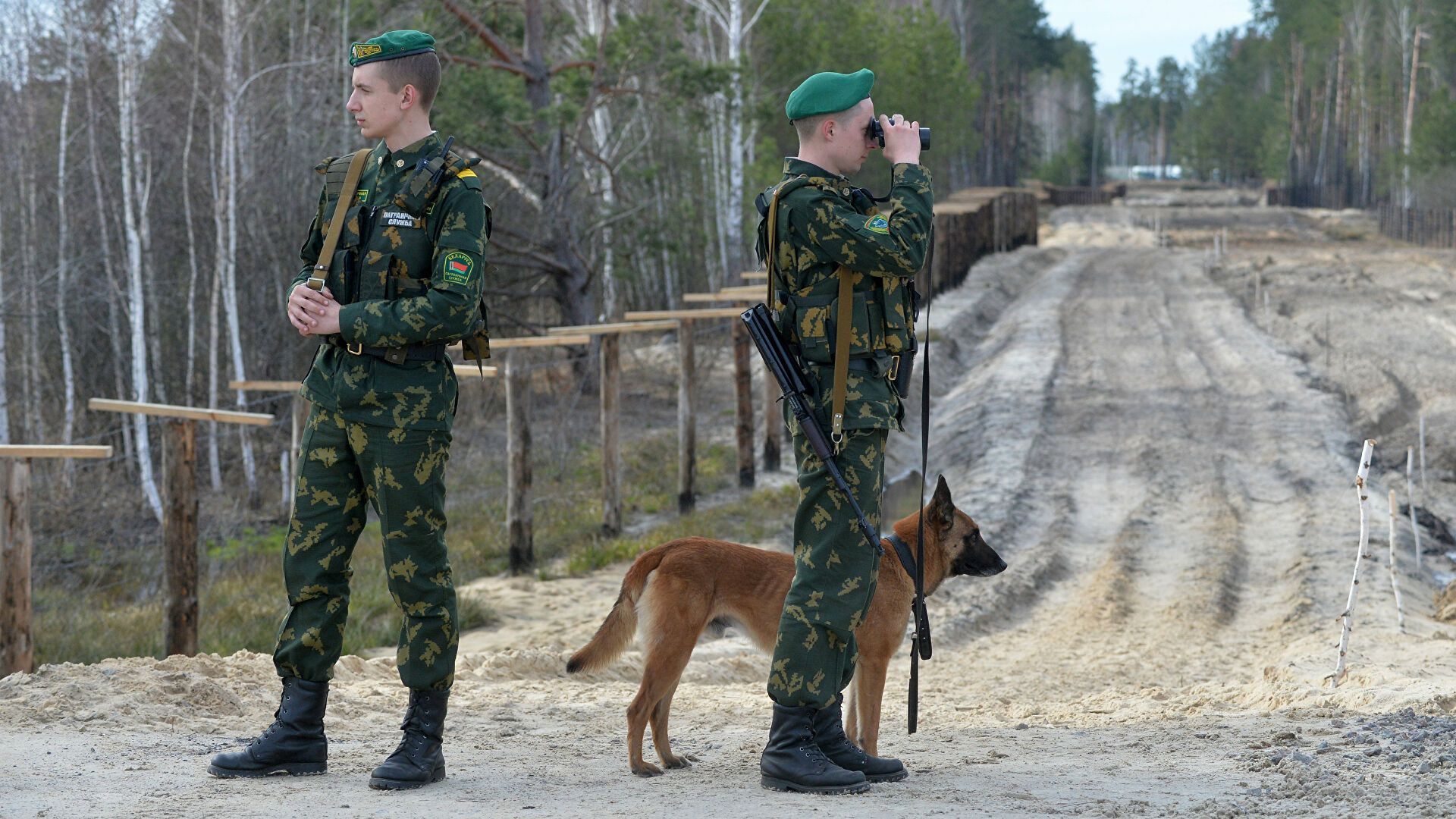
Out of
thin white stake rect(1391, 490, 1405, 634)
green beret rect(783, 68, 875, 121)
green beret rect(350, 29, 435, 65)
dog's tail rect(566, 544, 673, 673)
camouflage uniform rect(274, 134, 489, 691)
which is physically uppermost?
green beret rect(350, 29, 435, 65)

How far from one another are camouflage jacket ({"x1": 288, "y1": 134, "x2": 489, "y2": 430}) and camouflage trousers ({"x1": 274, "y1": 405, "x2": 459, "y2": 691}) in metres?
0.08

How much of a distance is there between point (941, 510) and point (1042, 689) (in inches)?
109

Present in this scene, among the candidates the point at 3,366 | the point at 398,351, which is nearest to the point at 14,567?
the point at 398,351

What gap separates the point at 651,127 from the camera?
23.8 meters

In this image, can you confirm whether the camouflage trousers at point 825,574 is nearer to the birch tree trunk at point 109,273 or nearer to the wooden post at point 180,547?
the wooden post at point 180,547

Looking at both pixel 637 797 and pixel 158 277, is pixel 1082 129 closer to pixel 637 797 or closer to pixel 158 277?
pixel 158 277

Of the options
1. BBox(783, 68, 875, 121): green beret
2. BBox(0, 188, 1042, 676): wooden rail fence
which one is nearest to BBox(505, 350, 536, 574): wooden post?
BBox(0, 188, 1042, 676): wooden rail fence

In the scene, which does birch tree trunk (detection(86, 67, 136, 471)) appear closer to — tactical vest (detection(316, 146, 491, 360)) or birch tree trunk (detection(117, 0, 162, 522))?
birch tree trunk (detection(117, 0, 162, 522))

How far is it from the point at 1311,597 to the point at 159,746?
7.73 m

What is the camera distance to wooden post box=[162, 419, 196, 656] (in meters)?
7.15

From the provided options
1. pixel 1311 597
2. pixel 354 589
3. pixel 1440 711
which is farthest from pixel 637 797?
pixel 1311 597

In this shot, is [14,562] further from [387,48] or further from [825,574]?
[825,574]

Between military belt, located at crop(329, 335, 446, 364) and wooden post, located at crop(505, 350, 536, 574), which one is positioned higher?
military belt, located at crop(329, 335, 446, 364)

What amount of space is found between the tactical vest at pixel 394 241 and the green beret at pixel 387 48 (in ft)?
1.06
